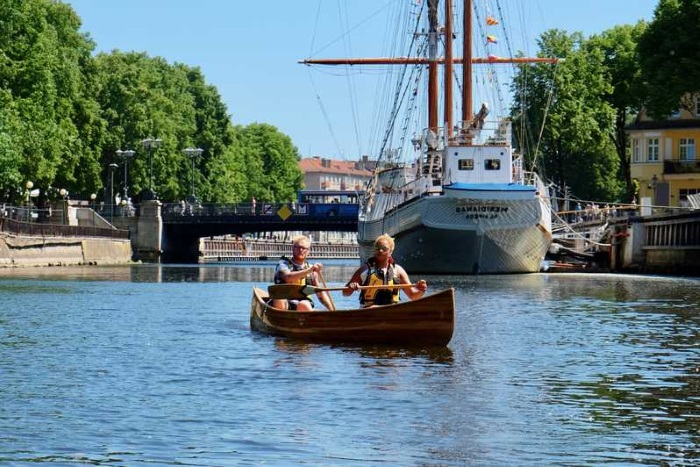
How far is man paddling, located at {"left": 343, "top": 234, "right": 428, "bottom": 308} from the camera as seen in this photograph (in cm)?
2514

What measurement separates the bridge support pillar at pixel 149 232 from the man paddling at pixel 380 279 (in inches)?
3544

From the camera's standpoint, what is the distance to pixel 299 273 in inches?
1055

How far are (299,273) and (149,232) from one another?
90445 mm

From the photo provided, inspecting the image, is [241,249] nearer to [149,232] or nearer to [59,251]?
[149,232]

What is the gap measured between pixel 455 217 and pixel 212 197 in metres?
75.8

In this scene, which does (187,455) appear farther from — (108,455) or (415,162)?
(415,162)

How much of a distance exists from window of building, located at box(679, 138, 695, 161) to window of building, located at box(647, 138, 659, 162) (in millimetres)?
1583

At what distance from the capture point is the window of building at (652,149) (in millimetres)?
101250

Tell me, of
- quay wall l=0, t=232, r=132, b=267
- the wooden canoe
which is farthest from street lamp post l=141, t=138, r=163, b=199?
the wooden canoe

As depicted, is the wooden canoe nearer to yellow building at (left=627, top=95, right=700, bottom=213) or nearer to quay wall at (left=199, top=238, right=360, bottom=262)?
yellow building at (left=627, top=95, right=700, bottom=213)

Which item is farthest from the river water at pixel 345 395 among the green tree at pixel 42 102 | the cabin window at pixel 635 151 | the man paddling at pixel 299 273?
the cabin window at pixel 635 151

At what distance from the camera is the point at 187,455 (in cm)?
1461

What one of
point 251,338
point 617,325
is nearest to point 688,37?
point 617,325

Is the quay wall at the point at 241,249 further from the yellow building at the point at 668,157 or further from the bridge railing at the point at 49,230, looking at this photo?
the yellow building at the point at 668,157
